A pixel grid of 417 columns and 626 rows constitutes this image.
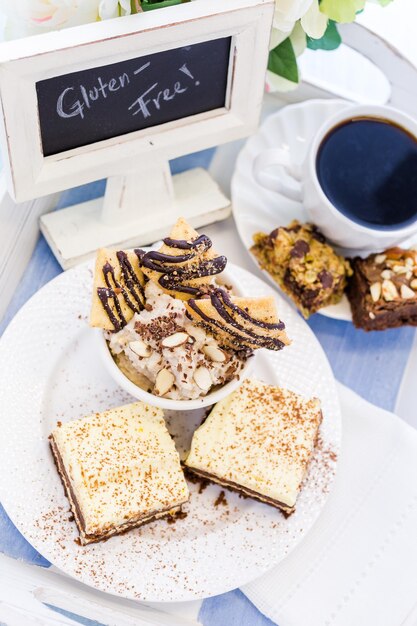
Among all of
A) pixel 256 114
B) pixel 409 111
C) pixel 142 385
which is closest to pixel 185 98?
pixel 256 114

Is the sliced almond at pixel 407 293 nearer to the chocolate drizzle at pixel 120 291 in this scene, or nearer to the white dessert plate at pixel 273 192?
the white dessert plate at pixel 273 192

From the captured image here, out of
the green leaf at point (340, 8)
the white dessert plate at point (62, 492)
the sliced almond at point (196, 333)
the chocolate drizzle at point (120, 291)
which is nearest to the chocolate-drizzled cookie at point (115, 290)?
the chocolate drizzle at point (120, 291)

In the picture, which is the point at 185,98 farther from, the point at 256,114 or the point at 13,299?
the point at 13,299

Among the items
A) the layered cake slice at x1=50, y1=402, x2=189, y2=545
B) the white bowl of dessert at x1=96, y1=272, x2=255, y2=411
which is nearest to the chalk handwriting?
the white bowl of dessert at x1=96, y1=272, x2=255, y2=411

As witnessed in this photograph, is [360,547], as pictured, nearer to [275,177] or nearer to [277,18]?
[275,177]

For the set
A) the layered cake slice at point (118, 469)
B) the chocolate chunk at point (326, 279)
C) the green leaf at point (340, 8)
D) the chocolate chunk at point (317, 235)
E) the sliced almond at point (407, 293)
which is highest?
the green leaf at point (340, 8)

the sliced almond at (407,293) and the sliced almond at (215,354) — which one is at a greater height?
the sliced almond at (215,354)

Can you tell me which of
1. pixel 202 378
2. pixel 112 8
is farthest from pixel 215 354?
pixel 112 8
